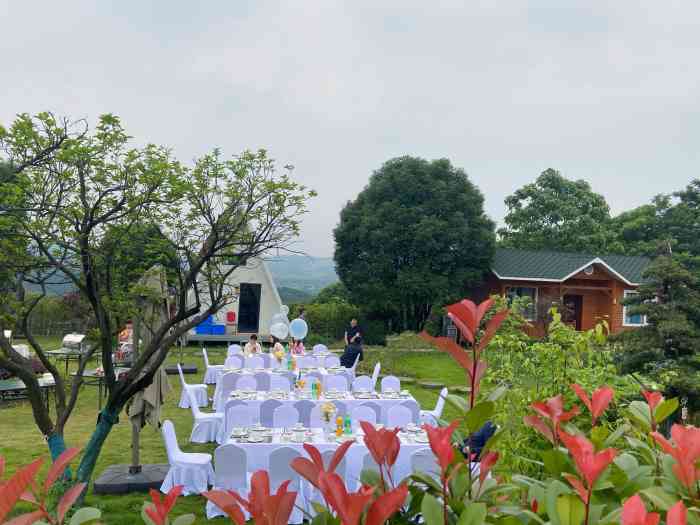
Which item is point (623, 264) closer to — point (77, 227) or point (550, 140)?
point (550, 140)

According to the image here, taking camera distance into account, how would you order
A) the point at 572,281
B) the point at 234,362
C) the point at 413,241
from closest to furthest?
the point at 234,362, the point at 413,241, the point at 572,281

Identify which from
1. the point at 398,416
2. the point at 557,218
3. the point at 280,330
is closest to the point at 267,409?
the point at 398,416

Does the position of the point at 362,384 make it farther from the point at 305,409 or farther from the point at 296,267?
the point at 296,267

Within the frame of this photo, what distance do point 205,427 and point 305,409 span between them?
6.38 feet

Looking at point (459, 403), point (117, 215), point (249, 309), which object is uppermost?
point (117, 215)

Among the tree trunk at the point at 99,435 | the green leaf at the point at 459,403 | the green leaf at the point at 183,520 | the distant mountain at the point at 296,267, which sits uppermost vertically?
the distant mountain at the point at 296,267

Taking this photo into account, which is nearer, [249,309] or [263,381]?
[263,381]

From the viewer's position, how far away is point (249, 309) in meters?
23.1

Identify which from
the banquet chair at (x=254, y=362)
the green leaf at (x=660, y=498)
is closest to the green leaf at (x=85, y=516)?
the green leaf at (x=660, y=498)

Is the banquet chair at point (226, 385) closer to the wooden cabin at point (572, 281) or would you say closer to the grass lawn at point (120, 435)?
the grass lawn at point (120, 435)

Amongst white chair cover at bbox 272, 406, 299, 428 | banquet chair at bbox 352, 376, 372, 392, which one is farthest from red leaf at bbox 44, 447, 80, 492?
banquet chair at bbox 352, 376, 372, 392

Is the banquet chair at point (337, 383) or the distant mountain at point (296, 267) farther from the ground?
the distant mountain at point (296, 267)

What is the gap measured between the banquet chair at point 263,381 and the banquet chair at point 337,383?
1144 millimetres

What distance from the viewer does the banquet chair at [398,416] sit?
842cm
